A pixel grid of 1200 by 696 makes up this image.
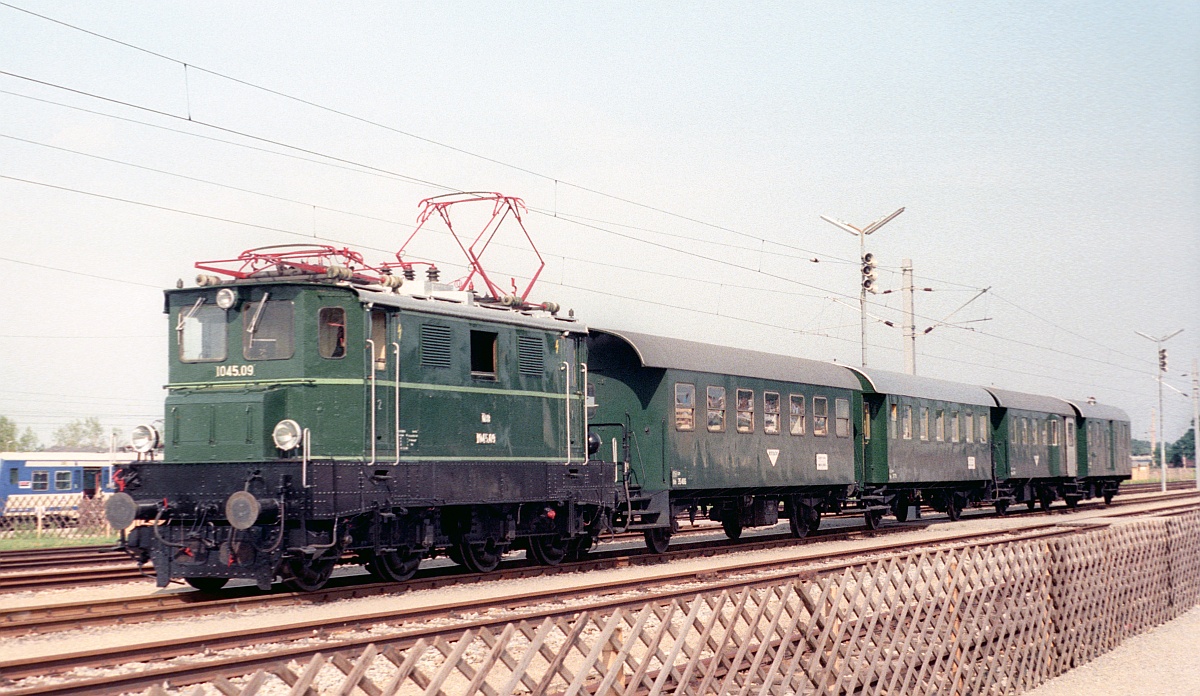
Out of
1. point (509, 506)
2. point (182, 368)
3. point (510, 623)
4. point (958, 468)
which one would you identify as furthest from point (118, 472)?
point (958, 468)

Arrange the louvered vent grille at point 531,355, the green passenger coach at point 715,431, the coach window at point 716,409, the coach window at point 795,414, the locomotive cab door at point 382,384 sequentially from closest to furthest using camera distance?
1. the locomotive cab door at point 382,384
2. the louvered vent grille at point 531,355
3. the green passenger coach at point 715,431
4. the coach window at point 716,409
5. the coach window at point 795,414

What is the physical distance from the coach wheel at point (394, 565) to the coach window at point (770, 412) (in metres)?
10.0

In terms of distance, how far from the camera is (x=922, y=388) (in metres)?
31.2

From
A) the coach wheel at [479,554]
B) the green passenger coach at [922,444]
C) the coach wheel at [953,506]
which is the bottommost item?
the coach wheel at [953,506]

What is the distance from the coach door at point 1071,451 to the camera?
40225 mm

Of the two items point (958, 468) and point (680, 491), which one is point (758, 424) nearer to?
point (680, 491)

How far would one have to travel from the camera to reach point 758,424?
24062mm

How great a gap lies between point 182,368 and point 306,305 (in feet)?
6.63

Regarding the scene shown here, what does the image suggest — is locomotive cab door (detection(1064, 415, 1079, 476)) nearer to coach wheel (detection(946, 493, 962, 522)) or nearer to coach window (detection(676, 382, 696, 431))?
coach wheel (detection(946, 493, 962, 522))

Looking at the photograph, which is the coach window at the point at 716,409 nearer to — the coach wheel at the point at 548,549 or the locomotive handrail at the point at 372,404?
the coach wheel at the point at 548,549

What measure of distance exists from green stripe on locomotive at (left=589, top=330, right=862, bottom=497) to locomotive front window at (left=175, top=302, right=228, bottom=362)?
26.4 ft

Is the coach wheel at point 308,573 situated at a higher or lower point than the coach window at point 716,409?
lower

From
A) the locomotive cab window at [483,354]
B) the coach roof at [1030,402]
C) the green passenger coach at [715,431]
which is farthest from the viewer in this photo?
the coach roof at [1030,402]

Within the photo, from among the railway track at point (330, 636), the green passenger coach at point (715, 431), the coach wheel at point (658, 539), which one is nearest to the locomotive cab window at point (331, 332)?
the railway track at point (330, 636)
